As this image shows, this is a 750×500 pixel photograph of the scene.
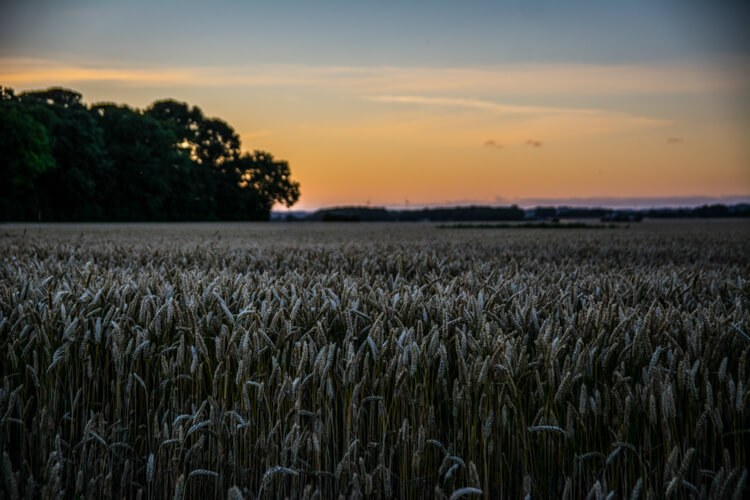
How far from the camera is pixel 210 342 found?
2.89 meters

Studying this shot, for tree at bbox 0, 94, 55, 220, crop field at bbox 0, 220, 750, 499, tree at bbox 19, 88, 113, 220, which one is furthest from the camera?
tree at bbox 19, 88, 113, 220

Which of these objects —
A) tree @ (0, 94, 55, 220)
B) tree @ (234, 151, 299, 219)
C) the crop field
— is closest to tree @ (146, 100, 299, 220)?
tree @ (234, 151, 299, 219)

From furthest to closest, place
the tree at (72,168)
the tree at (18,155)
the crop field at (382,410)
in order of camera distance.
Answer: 1. the tree at (72,168)
2. the tree at (18,155)
3. the crop field at (382,410)

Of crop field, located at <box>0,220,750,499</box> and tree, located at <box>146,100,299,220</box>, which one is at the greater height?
tree, located at <box>146,100,299,220</box>

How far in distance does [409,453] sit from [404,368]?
0.37 metres

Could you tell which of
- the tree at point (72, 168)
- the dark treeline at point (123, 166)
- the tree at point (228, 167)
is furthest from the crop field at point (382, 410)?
the tree at point (228, 167)

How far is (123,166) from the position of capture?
2336 inches

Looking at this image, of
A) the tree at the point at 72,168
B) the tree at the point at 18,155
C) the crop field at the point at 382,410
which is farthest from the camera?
the tree at the point at 72,168

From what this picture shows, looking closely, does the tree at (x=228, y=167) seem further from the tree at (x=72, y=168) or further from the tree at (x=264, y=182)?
the tree at (x=72, y=168)

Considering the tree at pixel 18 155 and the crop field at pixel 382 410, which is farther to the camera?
the tree at pixel 18 155

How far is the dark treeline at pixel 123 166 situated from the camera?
48125mm

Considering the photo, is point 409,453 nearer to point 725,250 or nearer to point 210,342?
point 210,342

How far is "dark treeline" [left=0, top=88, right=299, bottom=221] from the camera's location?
48125mm

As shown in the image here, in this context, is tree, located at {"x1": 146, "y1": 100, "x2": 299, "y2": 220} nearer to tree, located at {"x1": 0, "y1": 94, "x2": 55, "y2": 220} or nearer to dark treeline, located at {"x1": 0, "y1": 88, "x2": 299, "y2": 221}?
dark treeline, located at {"x1": 0, "y1": 88, "x2": 299, "y2": 221}
